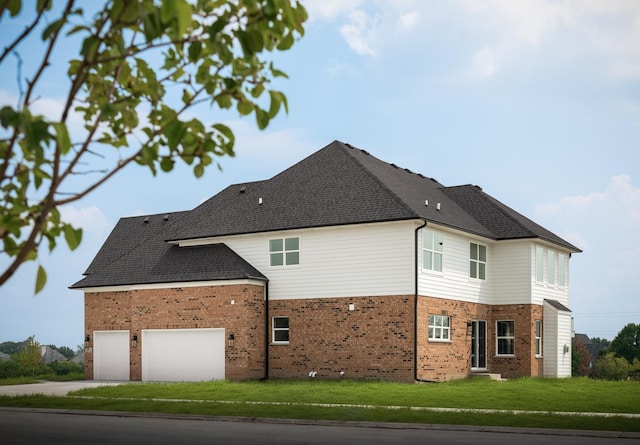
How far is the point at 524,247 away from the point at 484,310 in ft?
10.7

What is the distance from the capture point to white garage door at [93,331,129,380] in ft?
116

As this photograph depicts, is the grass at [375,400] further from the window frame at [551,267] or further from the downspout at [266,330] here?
the window frame at [551,267]

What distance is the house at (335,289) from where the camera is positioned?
30516 millimetres

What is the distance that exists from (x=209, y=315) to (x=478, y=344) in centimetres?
1181

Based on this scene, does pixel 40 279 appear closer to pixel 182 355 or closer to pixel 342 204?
pixel 342 204

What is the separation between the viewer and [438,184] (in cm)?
4238

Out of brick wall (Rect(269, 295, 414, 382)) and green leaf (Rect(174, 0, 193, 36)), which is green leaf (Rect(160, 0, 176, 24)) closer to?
green leaf (Rect(174, 0, 193, 36))

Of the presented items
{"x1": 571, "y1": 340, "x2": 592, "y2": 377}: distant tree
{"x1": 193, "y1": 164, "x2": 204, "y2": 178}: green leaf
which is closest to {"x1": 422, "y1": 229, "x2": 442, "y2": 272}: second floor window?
{"x1": 193, "y1": 164, "x2": 204, "y2": 178}: green leaf

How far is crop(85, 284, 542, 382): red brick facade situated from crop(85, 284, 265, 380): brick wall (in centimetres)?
4

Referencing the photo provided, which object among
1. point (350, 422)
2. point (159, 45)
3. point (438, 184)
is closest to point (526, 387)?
point (350, 422)

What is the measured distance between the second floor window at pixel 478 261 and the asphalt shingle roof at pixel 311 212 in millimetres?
730

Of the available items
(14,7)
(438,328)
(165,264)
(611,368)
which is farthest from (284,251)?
(611,368)

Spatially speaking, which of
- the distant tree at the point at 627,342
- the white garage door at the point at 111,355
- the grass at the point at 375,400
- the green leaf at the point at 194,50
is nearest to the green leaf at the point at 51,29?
Result: the green leaf at the point at 194,50

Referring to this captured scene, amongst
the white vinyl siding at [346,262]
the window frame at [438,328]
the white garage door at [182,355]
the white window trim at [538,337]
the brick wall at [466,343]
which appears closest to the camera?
the white vinyl siding at [346,262]
